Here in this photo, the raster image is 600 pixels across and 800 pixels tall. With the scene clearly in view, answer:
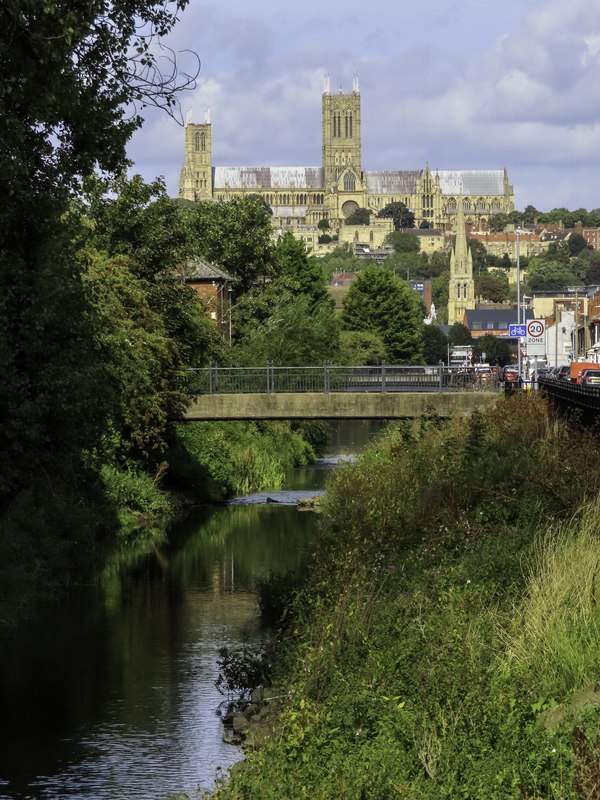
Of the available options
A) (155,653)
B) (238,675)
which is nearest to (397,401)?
(155,653)

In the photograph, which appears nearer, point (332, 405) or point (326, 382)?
point (332, 405)

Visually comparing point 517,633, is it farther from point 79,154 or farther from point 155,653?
point 79,154

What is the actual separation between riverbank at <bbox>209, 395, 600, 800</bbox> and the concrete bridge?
75.0 ft

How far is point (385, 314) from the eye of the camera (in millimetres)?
120375

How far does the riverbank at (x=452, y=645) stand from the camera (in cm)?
1198

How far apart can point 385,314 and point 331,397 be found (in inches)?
2875

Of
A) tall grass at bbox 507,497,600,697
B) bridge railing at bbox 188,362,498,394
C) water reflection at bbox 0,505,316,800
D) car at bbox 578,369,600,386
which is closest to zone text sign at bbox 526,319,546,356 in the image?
car at bbox 578,369,600,386

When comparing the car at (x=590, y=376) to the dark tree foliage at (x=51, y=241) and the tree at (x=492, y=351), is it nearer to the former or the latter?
the dark tree foliage at (x=51, y=241)

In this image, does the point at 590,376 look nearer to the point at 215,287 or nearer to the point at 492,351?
the point at 215,287

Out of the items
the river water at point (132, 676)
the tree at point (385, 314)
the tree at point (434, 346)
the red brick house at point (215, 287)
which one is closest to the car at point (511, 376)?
the red brick house at point (215, 287)

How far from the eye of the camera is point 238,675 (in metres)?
20.0

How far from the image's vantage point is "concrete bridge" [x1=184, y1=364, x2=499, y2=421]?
47875mm

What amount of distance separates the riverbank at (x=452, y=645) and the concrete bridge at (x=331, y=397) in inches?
900

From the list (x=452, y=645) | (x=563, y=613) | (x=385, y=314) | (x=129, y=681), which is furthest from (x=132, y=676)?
(x=385, y=314)
